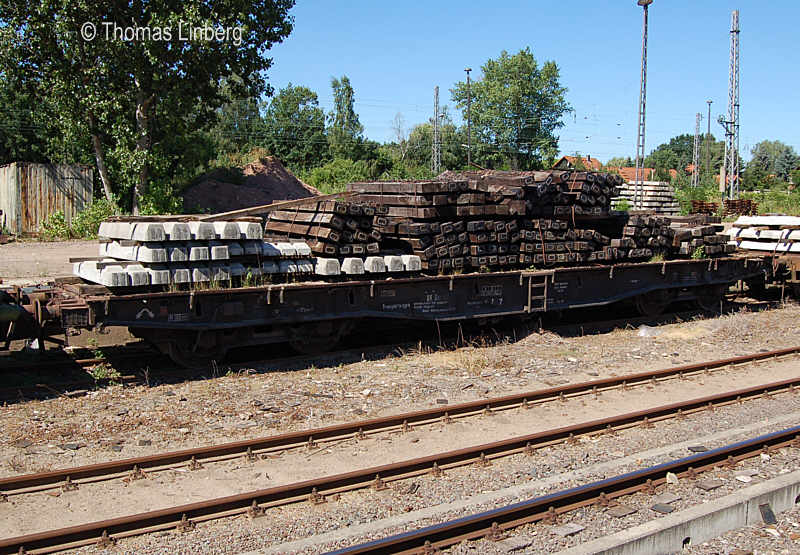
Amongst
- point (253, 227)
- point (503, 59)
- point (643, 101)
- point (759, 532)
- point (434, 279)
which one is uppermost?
point (503, 59)

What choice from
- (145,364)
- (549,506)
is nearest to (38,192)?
(145,364)

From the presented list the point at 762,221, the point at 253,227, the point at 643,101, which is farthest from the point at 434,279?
the point at 643,101

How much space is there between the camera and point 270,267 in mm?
10820

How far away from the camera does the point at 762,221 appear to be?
18.7m

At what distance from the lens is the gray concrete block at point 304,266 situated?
1106 centimetres

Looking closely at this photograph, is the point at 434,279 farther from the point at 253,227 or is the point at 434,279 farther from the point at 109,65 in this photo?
the point at 109,65

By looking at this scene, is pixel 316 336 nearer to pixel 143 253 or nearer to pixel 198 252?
pixel 198 252

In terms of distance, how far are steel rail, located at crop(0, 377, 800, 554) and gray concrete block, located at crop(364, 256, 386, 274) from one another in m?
4.47

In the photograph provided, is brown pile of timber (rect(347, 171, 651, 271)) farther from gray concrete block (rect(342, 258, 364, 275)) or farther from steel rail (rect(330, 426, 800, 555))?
steel rail (rect(330, 426, 800, 555))

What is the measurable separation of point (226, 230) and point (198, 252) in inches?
20.7

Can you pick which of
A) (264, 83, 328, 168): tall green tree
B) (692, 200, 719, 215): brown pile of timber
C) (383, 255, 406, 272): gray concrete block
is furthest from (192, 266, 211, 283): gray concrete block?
(264, 83, 328, 168): tall green tree

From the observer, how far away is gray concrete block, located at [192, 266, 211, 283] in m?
9.91

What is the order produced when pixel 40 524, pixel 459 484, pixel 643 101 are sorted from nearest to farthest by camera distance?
pixel 40 524 → pixel 459 484 → pixel 643 101

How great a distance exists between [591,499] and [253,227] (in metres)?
6.40
